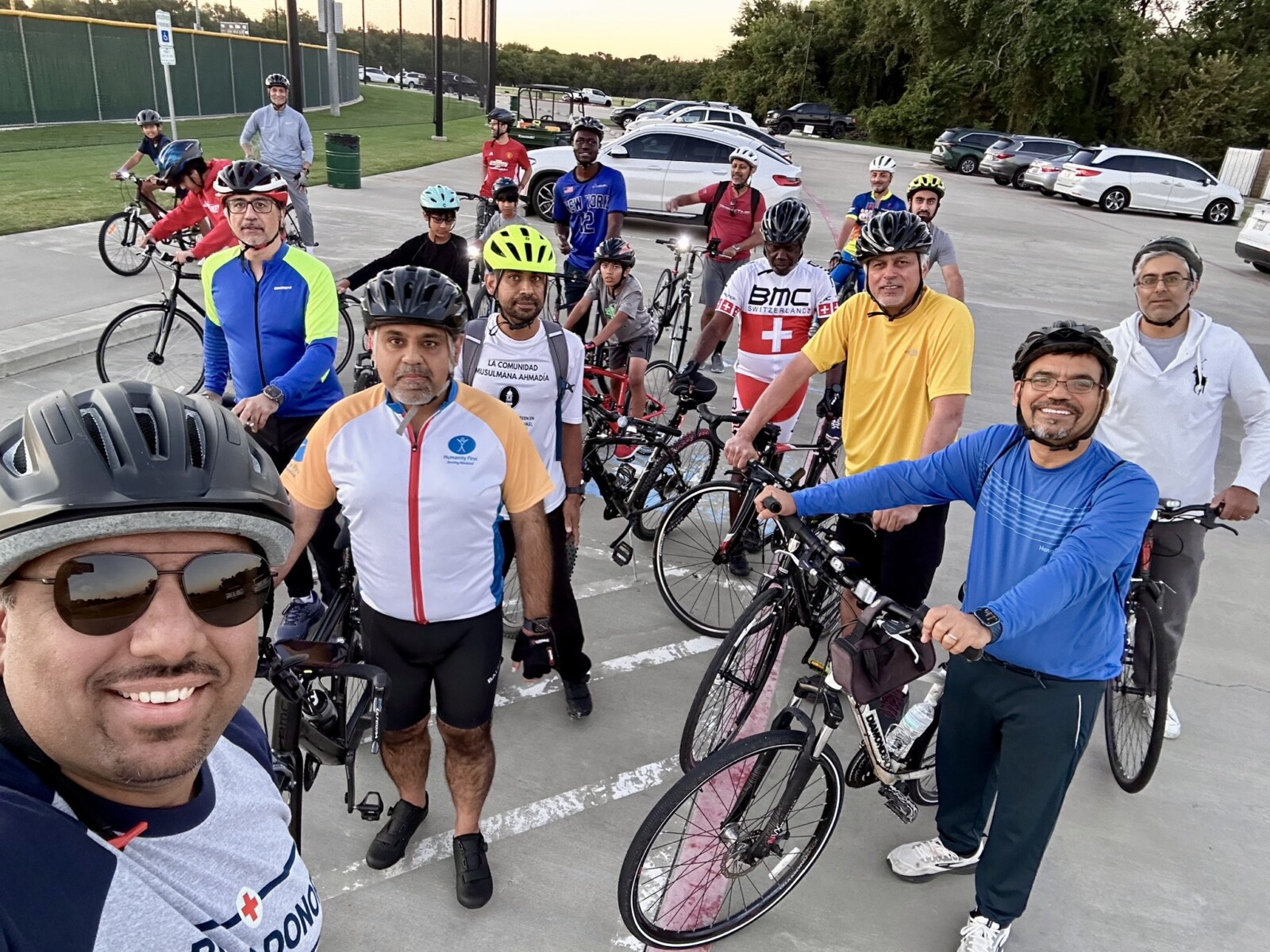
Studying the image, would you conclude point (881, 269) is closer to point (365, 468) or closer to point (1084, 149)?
point (365, 468)

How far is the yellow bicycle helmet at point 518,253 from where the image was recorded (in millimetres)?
3945

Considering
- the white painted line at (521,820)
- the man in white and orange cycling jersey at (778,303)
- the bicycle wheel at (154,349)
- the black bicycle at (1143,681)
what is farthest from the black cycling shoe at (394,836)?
the bicycle wheel at (154,349)

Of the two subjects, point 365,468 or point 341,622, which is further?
point 341,622

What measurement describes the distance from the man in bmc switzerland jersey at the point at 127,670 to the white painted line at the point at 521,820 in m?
2.14

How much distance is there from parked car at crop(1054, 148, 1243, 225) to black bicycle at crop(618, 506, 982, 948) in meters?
28.3

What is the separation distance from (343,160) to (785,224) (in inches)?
567

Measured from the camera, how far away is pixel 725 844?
3098 mm

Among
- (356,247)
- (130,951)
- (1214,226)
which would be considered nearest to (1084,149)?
(1214,226)

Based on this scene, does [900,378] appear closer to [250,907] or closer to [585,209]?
[250,907]

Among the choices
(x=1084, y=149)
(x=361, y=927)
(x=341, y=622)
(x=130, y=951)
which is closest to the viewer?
(x=130, y=951)

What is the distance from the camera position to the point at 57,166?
17.0 meters

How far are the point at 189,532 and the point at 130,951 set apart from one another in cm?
52

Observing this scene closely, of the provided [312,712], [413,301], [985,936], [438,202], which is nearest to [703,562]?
[985,936]

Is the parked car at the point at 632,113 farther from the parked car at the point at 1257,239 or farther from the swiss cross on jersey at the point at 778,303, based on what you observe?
the swiss cross on jersey at the point at 778,303
